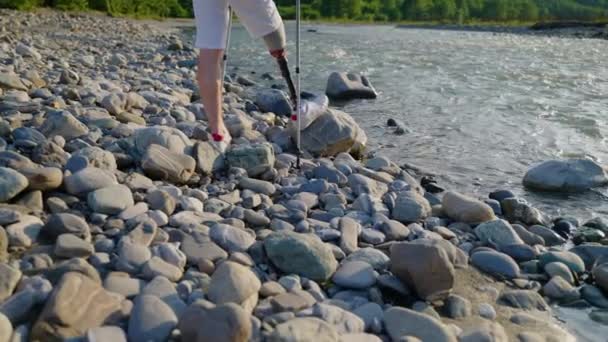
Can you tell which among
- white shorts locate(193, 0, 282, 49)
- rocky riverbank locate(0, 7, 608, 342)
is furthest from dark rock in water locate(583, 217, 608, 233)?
white shorts locate(193, 0, 282, 49)

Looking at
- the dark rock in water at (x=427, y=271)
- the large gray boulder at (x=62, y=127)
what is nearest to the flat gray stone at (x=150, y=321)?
the dark rock in water at (x=427, y=271)

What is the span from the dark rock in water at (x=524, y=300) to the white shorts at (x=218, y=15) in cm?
219

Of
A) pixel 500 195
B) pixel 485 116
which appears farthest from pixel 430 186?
pixel 485 116

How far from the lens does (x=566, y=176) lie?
15.8ft

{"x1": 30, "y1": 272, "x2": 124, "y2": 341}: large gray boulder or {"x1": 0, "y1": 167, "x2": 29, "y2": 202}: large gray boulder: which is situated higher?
{"x1": 0, "y1": 167, "x2": 29, "y2": 202}: large gray boulder

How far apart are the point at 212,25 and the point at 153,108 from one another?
2.16 metres

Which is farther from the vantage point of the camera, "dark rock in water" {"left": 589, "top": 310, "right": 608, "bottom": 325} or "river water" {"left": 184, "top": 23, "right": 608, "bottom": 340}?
"river water" {"left": 184, "top": 23, "right": 608, "bottom": 340}

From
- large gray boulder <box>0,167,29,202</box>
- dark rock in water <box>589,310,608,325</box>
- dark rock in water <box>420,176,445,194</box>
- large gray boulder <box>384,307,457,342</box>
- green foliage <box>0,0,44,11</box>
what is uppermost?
green foliage <box>0,0,44,11</box>

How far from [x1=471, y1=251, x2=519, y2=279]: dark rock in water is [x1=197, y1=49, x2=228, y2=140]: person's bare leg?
6.32 ft

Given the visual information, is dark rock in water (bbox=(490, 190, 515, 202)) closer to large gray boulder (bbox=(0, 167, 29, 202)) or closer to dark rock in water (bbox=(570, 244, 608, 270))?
dark rock in water (bbox=(570, 244, 608, 270))

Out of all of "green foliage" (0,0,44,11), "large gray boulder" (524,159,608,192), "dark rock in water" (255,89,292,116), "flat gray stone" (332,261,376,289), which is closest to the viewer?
"flat gray stone" (332,261,376,289)

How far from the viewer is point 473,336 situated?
7.36 feet

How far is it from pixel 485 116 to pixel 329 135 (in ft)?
12.4

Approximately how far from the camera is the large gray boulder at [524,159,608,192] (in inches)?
189
